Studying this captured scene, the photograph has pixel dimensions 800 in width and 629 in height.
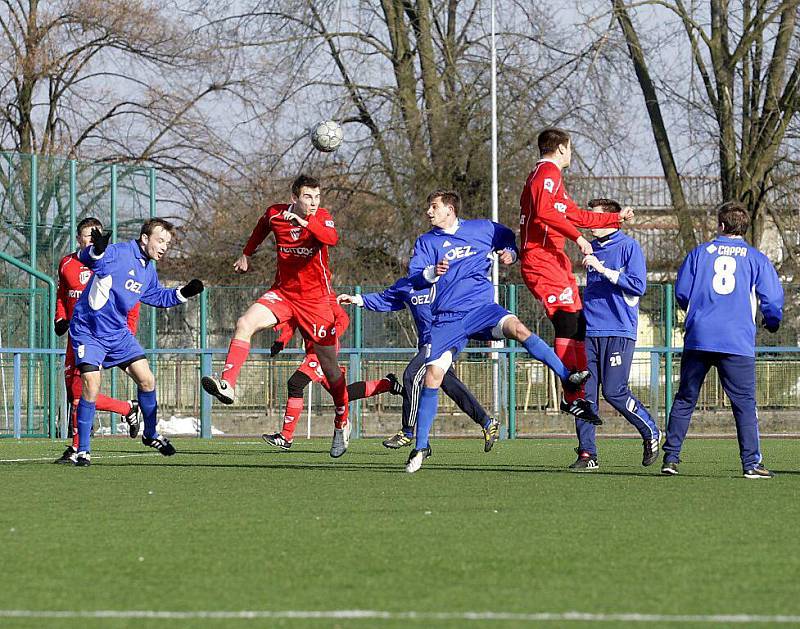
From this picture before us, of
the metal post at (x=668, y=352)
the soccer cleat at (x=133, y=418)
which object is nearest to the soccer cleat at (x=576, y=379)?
the soccer cleat at (x=133, y=418)

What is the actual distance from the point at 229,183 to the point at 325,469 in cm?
2257

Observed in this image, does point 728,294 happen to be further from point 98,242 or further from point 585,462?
point 98,242

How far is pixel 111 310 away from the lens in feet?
37.9

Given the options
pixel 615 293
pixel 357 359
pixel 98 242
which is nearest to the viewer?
pixel 615 293

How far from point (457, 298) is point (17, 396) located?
11.9 metres

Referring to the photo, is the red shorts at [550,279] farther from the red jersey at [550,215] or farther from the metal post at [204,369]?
the metal post at [204,369]

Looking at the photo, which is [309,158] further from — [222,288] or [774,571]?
[774,571]

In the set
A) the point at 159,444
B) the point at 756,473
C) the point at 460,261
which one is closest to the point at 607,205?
the point at 460,261

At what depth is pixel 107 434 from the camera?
2166 centimetres

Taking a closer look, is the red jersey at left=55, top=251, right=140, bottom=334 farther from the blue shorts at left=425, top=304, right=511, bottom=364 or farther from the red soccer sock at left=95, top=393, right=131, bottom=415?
the blue shorts at left=425, top=304, right=511, bottom=364

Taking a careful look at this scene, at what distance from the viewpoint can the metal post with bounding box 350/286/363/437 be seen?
2097 centimetres

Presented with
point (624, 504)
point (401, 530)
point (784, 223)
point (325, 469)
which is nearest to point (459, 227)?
point (325, 469)

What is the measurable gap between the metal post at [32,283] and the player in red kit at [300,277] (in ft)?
31.5

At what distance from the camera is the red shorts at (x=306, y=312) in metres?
11.8
